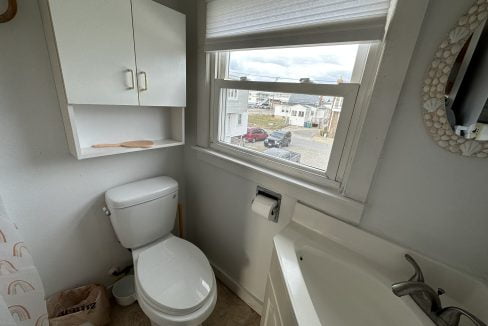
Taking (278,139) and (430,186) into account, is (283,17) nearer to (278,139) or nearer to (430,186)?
(278,139)

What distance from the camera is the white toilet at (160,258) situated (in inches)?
35.1

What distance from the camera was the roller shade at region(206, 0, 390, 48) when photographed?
696 mm

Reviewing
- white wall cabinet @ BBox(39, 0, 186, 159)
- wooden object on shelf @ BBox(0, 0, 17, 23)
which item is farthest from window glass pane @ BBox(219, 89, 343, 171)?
wooden object on shelf @ BBox(0, 0, 17, 23)

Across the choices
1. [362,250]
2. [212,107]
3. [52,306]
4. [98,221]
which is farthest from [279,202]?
[52,306]

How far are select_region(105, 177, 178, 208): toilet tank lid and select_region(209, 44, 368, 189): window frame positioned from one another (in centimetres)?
41

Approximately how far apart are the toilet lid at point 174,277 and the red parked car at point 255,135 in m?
0.76

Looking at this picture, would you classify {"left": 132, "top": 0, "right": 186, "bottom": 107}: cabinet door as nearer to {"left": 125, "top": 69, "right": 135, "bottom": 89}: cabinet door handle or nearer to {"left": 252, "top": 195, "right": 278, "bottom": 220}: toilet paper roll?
{"left": 125, "top": 69, "right": 135, "bottom": 89}: cabinet door handle

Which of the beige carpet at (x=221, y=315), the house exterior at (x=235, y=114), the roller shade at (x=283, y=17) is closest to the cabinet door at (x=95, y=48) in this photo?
the roller shade at (x=283, y=17)

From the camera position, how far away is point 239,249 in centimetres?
136

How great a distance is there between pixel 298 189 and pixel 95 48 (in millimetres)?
1090

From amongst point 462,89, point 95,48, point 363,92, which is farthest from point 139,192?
point 462,89

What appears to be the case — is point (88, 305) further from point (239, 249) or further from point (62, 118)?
point (62, 118)

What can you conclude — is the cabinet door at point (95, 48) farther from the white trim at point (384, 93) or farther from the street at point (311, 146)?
the white trim at point (384, 93)

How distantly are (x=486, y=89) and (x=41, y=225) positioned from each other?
1.91 m
